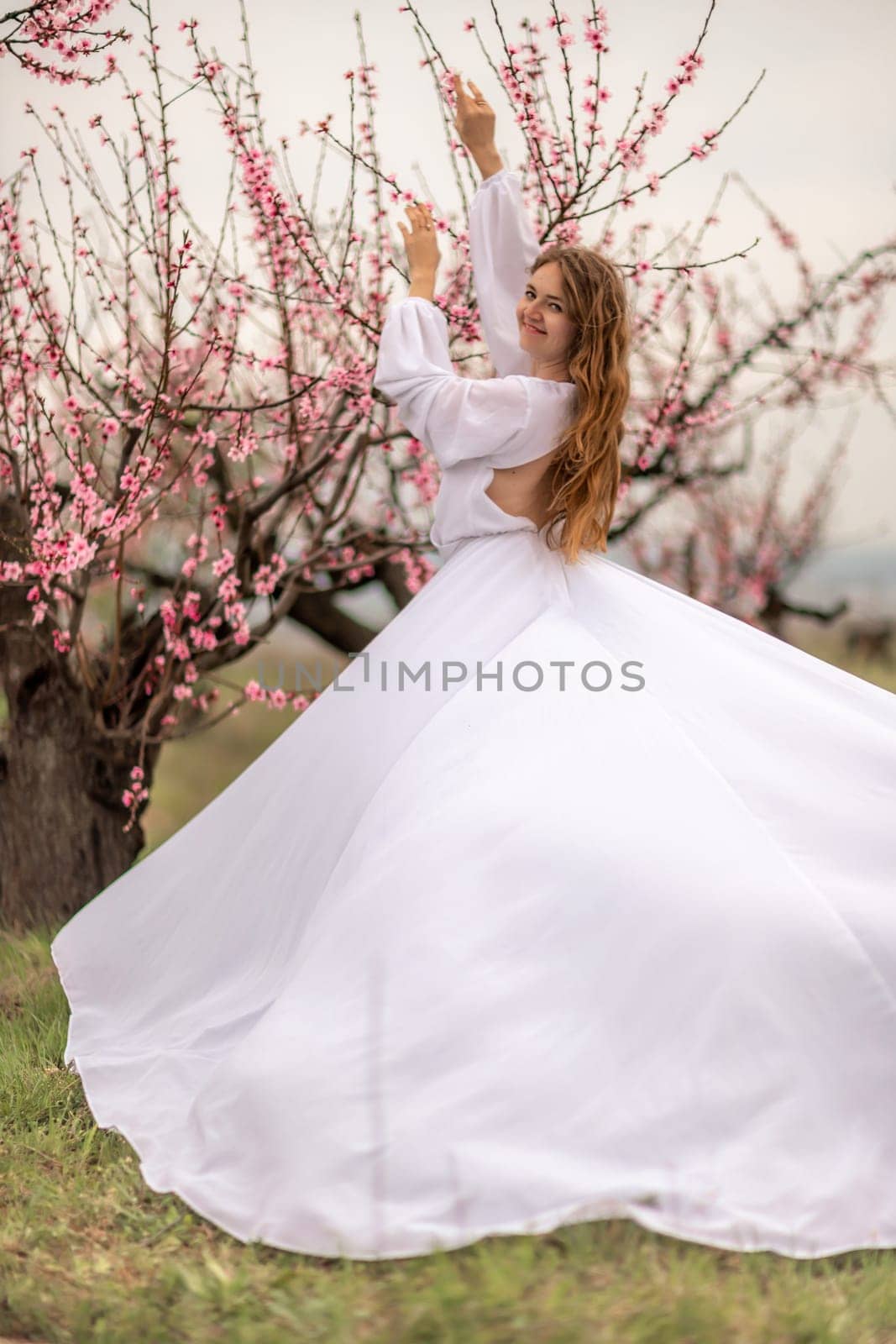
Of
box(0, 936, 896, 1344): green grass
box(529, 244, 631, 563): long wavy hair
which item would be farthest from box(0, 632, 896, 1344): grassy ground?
box(529, 244, 631, 563): long wavy hair

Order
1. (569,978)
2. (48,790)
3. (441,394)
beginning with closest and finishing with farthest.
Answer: (569,978), (441,394), (48,790)

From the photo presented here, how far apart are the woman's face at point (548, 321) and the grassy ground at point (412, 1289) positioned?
60.7 inches

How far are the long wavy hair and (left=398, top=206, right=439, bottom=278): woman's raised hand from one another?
9.7 inches

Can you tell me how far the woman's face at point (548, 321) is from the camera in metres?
2.44

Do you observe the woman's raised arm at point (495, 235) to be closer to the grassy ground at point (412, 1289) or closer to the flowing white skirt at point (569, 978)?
the flowing white skirt at point (569, 978)

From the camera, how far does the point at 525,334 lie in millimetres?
2475

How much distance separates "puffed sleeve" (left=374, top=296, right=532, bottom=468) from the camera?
235 cm

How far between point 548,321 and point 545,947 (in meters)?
1.21

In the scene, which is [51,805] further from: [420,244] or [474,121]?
[474,121]

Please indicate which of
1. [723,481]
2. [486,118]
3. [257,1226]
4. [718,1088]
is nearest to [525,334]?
[486,118]

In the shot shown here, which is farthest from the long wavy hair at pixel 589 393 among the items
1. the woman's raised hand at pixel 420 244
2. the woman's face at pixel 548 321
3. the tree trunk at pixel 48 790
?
the tree trunk at pixel 48 790

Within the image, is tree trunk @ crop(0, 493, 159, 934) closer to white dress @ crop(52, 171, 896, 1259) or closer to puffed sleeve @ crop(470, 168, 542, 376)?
white dress @ crop(52, 171, 896, 1259)

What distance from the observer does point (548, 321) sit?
8.01 ft

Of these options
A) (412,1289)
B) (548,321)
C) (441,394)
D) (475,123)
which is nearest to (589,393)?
(548,321)
